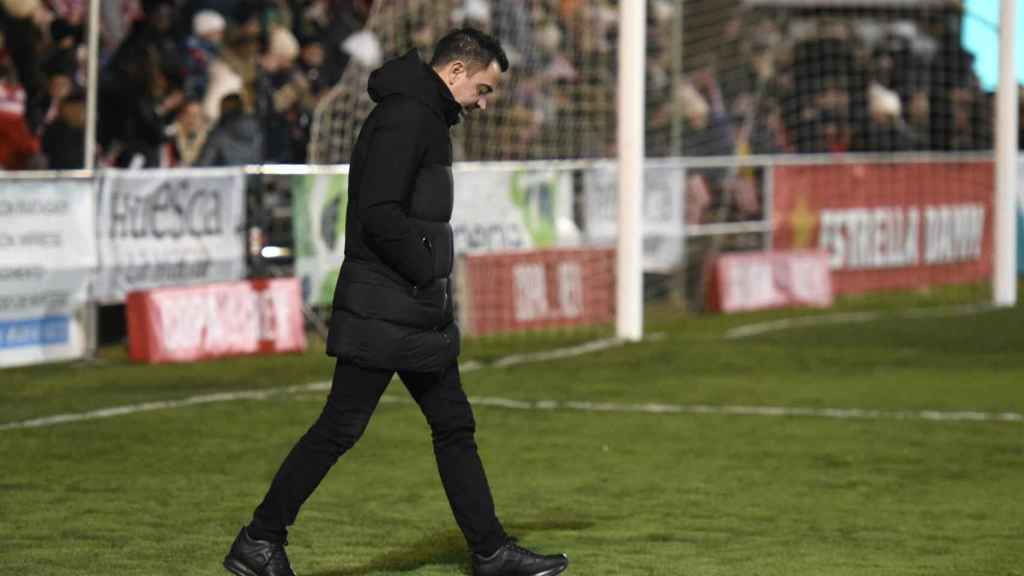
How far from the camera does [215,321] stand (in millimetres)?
15734

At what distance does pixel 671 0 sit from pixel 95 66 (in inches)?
357

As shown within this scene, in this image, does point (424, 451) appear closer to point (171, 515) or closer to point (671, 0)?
point (171, 515)

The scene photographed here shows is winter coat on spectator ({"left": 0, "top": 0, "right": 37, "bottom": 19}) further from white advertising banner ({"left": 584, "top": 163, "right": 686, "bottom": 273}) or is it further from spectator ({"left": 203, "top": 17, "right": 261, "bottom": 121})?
white advertising banner ({"left": 584, "top": 163, "right": 686, "bottom": 273})

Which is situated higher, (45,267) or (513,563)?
(45,267)

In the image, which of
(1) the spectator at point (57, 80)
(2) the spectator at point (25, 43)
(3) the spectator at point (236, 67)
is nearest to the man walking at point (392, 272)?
(1) the spectator at point (57, 80)

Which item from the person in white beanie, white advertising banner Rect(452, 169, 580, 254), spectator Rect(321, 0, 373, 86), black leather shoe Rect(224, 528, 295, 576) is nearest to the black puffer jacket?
black leather shoe Rect(224, 528, 295, 576)

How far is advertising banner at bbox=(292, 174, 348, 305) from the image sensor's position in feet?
54.6

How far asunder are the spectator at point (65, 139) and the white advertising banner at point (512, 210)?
294 centimetres

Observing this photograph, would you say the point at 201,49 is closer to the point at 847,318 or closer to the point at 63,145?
the point at 63,145

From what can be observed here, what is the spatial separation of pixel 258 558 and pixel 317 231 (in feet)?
32.1

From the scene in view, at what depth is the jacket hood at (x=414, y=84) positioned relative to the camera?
7.03 meters

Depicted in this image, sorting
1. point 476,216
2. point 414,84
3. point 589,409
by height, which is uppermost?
point 414,84

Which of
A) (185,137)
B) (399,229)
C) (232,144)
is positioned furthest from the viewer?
(185,137)

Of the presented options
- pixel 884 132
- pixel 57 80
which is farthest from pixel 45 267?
pixel 884 132
